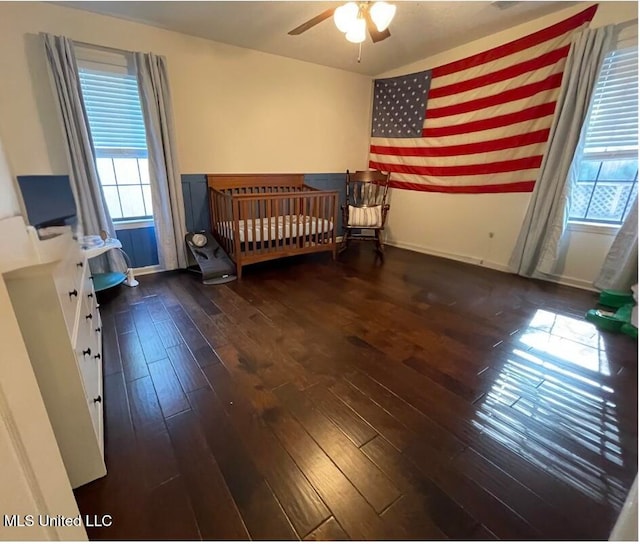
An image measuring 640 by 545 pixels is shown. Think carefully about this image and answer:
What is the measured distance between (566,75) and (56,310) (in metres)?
3.79

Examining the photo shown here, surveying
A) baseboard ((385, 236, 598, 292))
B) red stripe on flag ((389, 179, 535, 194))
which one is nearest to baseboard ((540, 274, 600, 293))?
baseboard ((385, 236, 598, 292))

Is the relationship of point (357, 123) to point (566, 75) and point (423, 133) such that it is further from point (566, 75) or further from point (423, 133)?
point (566, 75)

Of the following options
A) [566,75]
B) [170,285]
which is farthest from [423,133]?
[170,285]

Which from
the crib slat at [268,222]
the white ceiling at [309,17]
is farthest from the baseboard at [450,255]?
the white ceiling at [309,17]

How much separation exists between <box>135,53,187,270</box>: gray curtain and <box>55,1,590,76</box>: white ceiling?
14.6 inches

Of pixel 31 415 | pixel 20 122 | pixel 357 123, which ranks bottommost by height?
pixel 31 415

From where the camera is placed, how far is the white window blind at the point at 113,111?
2.58 metres

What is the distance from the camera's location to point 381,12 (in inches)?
74.5

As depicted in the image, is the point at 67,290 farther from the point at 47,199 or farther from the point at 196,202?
the point at 196,202

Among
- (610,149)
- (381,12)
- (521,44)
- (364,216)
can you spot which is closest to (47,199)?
(381,12)

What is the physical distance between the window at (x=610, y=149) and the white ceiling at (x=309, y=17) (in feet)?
2.36

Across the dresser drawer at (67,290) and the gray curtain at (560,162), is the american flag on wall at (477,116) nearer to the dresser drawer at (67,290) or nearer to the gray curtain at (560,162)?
the gray curtain at (560,162)

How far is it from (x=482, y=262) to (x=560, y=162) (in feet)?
4.04

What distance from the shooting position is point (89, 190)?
257 cm
